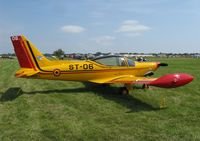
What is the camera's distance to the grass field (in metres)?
7.11

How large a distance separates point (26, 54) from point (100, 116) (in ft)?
20.2

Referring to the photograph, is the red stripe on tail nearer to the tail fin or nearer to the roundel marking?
the tail fin

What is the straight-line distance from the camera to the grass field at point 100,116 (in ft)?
23.3

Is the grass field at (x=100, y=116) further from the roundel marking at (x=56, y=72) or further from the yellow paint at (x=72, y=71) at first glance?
the roundel marking at (x=56, y=72)

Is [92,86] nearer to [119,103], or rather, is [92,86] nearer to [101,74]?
[101,74]

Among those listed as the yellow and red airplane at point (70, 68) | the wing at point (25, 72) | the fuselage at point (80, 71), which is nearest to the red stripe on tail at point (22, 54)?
the yellow and red airplane at point (70, 68)

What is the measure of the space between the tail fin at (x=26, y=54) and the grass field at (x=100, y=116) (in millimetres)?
1427

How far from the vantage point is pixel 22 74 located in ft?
42.2

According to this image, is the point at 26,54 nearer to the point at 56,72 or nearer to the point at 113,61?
the point at 56,72

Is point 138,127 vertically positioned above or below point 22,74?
below

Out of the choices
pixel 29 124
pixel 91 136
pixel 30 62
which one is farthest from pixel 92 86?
pixel 91 136

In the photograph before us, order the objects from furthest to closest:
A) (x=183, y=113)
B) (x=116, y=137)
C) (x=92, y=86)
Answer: (x=92, y=86) < (x=183, y=113) < (x=116, y=137)

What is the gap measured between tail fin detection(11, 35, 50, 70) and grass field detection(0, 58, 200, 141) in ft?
4.68

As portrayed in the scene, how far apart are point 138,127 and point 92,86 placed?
7.97 metres
